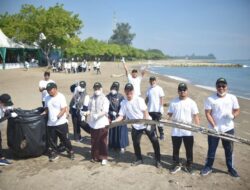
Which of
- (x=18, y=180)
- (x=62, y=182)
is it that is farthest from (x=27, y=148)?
(x=62, y=182)

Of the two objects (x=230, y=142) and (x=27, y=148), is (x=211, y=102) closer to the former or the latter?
(x=230, y=142)

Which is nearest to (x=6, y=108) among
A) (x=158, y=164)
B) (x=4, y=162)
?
(x=4, y=162)

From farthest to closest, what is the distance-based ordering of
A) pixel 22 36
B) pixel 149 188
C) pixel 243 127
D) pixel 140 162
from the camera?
1. pixel 22 36
2. pixel 243 127
3. pixel 140 162
4. pixel 149 188

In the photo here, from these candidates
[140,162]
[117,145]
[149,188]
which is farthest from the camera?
[117,145]

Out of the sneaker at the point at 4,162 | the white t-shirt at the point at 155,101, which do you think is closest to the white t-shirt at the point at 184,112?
the white t-shirt at the point at 155,101

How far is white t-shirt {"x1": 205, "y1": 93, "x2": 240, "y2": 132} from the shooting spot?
18.0ft

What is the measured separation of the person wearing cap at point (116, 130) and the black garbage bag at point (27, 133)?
1.65m

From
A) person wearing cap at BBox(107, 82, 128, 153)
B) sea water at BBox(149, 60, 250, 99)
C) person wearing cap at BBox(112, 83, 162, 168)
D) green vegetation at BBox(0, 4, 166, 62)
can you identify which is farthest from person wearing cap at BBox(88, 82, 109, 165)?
green vegetation at BBox(0, 4, 166, 62)

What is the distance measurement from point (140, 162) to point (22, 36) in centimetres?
3739

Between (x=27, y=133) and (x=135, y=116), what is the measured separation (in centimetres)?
235

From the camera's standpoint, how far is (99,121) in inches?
251

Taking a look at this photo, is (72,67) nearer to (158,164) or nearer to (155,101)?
(155,101)

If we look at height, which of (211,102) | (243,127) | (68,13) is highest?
(68,13)

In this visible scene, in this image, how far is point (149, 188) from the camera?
5.27 meters
